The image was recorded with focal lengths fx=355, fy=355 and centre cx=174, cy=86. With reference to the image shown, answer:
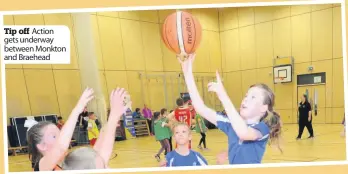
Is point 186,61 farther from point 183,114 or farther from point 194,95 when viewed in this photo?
point 183,114

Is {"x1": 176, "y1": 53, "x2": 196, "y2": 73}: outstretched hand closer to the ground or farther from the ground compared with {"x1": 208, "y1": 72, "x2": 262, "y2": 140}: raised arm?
farther from the ground

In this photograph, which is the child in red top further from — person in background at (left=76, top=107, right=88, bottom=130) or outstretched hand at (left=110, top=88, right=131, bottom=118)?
person in background at (left=76, top=107, right=88, bottom=130)

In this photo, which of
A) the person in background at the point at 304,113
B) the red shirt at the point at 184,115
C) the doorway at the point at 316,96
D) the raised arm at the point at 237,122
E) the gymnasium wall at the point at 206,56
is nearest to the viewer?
the raised arm at the point at 237,122

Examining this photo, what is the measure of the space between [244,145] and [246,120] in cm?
29

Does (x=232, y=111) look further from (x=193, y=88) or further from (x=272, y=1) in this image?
(x=272, y=1)

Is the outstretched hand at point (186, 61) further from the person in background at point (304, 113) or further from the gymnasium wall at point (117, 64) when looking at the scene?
the person in background at point (304, 113)

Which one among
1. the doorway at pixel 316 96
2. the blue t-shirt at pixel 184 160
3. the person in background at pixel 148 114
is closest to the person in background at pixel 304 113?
the doorway at pixel 316 96

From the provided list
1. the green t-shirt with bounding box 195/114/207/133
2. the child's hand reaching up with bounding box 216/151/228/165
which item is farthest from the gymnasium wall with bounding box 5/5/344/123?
the child's hand reaching up with bounding box 216/151/228/165

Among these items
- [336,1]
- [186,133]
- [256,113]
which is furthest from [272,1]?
[186,133]

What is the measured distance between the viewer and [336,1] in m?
4.28

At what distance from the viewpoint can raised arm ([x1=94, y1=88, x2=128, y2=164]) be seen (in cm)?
418

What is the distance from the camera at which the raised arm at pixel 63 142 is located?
410 centimetres

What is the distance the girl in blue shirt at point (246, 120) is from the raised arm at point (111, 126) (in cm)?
84

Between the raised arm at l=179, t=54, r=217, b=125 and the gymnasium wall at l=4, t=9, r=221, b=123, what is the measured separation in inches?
23.7
